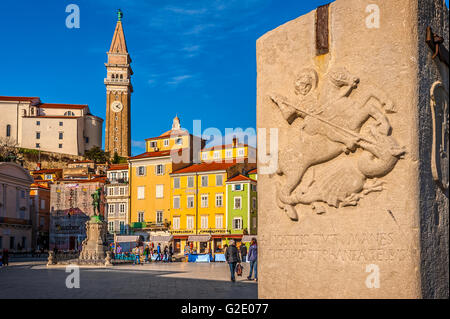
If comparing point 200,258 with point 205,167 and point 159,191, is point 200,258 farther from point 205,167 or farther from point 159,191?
point 159,191

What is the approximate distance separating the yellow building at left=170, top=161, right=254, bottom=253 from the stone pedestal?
72.5 ft

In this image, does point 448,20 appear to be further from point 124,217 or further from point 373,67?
point 124,217

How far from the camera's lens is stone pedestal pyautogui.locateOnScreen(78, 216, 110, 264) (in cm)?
2764

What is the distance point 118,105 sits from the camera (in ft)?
346

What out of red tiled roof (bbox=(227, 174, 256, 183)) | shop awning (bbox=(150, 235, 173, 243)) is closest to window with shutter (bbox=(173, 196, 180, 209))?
shop awning (bbox=(150, 235, 173, 243))

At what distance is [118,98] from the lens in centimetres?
10612

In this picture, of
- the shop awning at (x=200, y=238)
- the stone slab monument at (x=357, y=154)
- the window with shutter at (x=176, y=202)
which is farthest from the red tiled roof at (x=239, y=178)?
the stone slab monument at (x=357, y=154)

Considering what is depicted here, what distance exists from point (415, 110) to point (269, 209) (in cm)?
190

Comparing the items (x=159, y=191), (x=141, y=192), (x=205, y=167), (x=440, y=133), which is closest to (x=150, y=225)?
(x=159, y=191)

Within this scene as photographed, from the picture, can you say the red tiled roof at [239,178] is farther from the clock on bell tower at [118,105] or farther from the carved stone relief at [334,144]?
the clock on bell tower at [118,105]

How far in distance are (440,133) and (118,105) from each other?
104 m

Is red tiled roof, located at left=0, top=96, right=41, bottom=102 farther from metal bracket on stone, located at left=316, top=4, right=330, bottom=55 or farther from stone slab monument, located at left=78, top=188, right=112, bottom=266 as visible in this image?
metal bracket on stone, located at left=316, top=4, right=330, bottom=55

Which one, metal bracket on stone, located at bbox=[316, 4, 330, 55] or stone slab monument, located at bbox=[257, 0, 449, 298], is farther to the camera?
metal bracket on stone, located at bbox=[316, 4, 330, 55]
